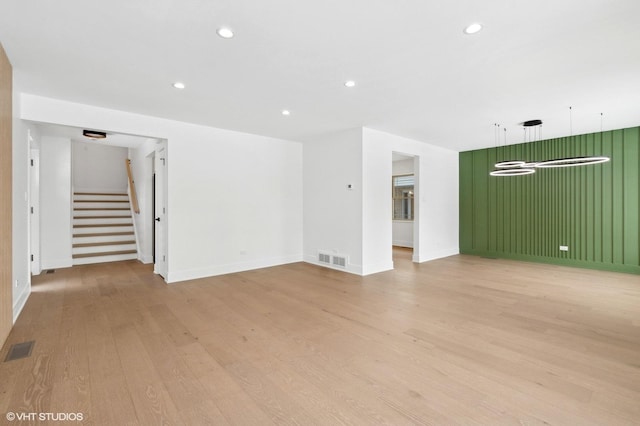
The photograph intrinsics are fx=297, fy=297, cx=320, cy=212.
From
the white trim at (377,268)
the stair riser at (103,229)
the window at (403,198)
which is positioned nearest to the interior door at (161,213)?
the stair riser at (103,229)

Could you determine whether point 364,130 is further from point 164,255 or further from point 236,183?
point 164,255

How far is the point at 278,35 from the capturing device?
248 centimetres

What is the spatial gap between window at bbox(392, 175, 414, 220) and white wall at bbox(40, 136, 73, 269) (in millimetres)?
8479

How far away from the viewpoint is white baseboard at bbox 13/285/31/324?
331cm

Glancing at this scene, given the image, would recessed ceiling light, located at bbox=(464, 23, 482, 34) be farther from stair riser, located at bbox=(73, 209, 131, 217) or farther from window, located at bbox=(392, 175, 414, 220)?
stair riser, located at bbox=(73, 209, 131, 217)

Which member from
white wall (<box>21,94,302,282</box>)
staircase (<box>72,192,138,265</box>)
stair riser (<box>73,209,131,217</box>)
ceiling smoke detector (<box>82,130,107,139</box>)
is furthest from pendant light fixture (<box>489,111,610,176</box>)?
stair riser (<box>73,209,131,217</box>)

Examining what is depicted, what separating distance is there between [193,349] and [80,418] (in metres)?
0.93

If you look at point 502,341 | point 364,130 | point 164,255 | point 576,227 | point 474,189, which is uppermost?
point 364,130

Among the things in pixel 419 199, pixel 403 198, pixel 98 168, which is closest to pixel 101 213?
pixel 98 168

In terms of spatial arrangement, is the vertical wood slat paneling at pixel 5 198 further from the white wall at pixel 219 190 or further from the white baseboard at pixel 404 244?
the white baseboard at pixel 404 244

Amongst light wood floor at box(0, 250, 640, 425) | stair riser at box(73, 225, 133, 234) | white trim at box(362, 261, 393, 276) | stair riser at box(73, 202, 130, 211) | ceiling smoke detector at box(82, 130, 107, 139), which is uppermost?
ceiling smoke detector at box(82, 130, 107, 139)

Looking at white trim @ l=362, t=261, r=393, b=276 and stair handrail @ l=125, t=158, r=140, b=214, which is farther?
stair handrail @ l=125, t=158, r=140, b=214

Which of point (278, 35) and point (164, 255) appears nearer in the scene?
point (278, 35)

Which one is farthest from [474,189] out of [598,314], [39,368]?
[39,368]
